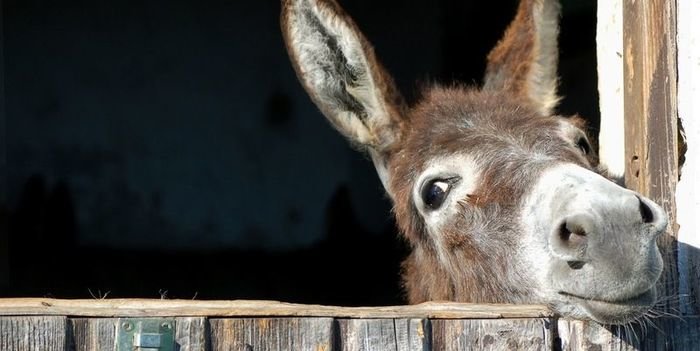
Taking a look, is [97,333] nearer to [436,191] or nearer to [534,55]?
[436,191]

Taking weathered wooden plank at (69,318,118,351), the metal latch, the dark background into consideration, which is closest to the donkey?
the metal latch

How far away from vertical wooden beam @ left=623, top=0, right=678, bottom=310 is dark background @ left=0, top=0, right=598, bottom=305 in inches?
213

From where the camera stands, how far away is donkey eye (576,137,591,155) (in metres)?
4.30

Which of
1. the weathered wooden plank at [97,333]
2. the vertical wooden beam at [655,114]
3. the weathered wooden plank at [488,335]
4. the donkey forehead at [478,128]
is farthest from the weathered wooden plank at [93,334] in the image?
the vertical wooden beam at [655,114]

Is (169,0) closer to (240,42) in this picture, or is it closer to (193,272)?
(240,42)

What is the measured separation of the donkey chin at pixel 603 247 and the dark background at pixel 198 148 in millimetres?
6228

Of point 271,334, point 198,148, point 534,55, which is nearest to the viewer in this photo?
point 271,334

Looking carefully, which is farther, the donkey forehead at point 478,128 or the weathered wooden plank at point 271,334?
the donkey forehead at point 478,128

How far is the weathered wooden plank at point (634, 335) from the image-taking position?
3.24m

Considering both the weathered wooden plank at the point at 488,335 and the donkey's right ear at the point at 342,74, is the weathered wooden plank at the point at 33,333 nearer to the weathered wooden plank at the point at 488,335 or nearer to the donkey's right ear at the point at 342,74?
the weathered wooden plank at the point at 488,335

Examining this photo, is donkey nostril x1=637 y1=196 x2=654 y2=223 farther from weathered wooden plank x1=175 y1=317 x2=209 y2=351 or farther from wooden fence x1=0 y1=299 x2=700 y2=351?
weathered wooden plank x1=175 y1=317 x2=209 y2=351

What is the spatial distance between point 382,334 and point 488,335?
311mm

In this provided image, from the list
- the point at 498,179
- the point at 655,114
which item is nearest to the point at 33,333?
the point at 498,179

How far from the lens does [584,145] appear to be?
4.37 metres
